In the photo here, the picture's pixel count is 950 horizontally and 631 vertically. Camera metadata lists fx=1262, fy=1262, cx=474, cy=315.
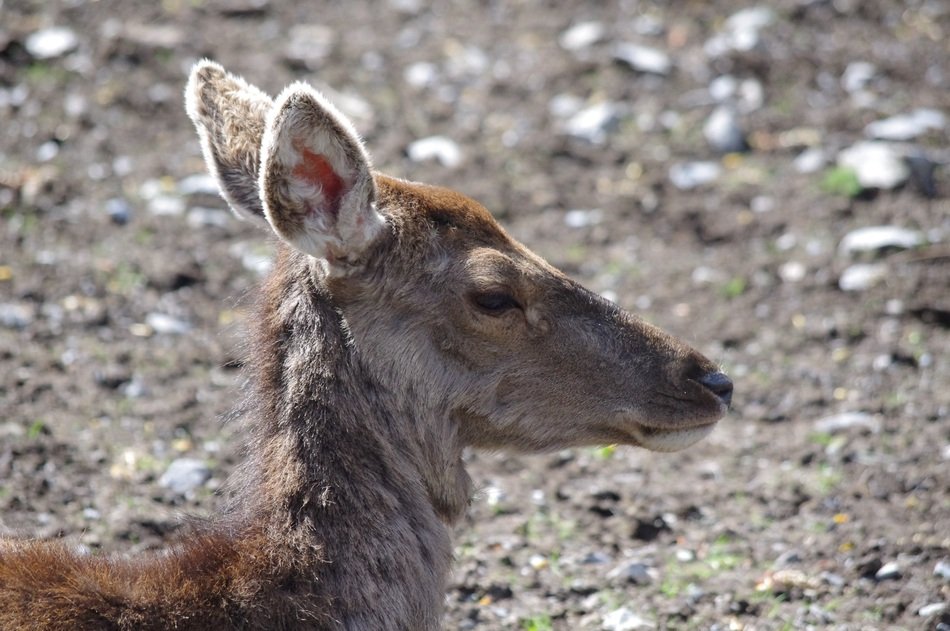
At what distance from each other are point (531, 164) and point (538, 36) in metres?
2.49

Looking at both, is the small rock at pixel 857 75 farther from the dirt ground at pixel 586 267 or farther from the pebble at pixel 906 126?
the pebble at pixel 906 126

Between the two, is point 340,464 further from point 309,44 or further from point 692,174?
point 309,44

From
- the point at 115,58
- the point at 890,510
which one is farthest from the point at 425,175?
the point at 890,510

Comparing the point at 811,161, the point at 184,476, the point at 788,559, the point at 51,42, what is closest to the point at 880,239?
the point at 811,161

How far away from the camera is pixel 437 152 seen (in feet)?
32.1

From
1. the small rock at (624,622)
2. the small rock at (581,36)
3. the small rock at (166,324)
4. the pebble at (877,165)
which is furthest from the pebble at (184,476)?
the small rock at (581,36)

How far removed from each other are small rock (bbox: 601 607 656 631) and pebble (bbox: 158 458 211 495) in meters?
2.15

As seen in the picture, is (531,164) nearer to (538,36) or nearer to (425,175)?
(425,175)

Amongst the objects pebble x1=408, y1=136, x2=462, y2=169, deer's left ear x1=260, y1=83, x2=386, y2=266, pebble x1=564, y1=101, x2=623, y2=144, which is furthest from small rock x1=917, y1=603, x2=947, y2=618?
pebble x1=564, y1=101, x2=623, y2=144

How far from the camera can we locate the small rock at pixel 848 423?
264 inches

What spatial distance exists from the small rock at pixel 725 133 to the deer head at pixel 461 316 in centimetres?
535

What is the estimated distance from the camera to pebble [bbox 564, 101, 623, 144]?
33.7 ft

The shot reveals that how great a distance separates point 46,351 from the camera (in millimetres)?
7207

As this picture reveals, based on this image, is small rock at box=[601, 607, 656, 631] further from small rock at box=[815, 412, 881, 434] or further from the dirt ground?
small rock at box=[815, 412, 881, 434]
